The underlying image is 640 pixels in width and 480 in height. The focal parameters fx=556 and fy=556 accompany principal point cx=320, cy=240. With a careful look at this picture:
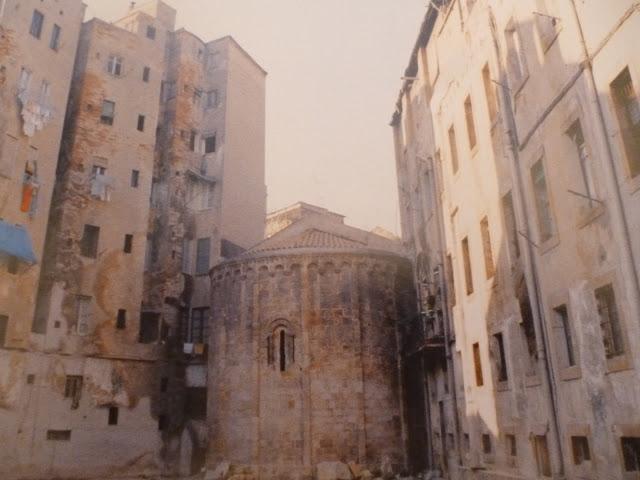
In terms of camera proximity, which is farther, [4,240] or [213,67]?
[213,67]

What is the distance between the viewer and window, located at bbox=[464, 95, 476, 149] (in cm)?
1767

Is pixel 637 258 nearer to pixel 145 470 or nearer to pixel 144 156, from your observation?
pixel 145 470

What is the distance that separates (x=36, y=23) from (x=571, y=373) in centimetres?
2859

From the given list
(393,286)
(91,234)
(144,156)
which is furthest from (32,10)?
(393,286)

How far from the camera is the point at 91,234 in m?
29.1

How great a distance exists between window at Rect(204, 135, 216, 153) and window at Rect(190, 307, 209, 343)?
10911 mm

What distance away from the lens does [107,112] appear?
31500mm

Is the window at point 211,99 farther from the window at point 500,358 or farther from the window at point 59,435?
the window at point 500,358

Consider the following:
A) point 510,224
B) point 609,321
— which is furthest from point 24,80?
point 609,321

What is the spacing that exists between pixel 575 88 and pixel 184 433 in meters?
25.8

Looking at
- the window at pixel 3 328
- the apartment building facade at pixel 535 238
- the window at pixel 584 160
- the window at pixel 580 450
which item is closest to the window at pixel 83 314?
the window at pixel 3 328

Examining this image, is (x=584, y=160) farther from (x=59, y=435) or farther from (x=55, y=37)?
(x=55, y=37)

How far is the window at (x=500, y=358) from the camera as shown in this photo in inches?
609

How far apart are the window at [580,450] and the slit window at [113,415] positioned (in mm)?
22325
